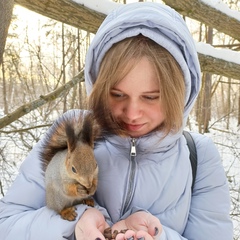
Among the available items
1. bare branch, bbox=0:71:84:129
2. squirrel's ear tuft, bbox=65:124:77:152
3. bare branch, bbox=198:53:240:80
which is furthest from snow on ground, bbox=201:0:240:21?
squirrel's ear tuft, bbox=65:124:77:152

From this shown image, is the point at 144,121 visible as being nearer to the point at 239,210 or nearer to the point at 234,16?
the point at 234,16

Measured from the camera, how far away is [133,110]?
28.7 inches

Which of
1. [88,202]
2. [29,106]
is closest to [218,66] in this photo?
[29,106]

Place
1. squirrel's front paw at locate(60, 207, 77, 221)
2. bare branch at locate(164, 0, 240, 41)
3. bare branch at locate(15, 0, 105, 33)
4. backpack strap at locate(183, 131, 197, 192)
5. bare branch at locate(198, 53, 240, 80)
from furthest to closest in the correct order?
bare branch at locate(198, 53, 240, 80) → bare branch at locate(164, 0, 240, 41) → bare branch at locate(15, 0, 105, 33) → backpack strap at locate(183, 131, 197, 192) → squirrel's front paw at locate(60, 207, 77, 221)

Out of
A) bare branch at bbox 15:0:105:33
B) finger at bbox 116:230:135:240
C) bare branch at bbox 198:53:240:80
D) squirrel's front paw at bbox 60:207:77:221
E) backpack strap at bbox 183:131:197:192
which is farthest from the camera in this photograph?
bare branch at bbox 198:53:240:80

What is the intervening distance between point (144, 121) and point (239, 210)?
8.65 ft

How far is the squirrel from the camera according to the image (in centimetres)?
67

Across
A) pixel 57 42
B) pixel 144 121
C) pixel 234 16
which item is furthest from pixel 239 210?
pixel 57 42

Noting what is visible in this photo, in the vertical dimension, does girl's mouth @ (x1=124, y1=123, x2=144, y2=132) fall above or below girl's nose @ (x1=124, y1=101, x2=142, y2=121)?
below

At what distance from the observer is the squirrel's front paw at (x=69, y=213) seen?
0.69 meters

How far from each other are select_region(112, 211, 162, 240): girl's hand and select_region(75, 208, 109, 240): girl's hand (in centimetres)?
3

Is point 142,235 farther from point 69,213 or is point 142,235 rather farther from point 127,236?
point 69,213

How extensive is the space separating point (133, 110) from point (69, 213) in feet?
0.79

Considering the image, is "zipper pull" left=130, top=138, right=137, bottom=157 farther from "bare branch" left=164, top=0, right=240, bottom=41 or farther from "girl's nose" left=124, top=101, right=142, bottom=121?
"bare branch" left=164, top=0, right=240, bottom=41
